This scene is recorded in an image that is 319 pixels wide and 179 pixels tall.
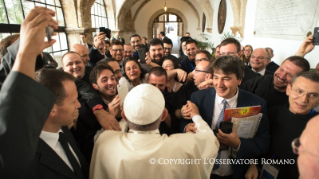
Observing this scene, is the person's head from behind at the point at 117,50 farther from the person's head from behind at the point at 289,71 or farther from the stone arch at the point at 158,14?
the stone arch at the point at 158,14

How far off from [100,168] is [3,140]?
2.12 feet

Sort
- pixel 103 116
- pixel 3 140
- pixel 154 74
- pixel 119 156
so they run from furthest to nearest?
pixel 154 74, pixel 103 116, pixel 119 156, pixel 3 140

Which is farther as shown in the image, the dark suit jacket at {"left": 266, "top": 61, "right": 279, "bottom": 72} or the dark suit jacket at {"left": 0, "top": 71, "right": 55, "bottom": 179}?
the dark suit jacket at {"left": 266, "top": 61, "right": 279, "bottom": 72}

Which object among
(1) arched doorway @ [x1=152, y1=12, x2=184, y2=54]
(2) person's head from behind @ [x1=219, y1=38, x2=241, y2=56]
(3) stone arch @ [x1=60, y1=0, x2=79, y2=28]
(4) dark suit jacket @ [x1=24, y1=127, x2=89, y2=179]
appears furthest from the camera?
(1) arched doorway @ [x1=152, y1=12, x2=184, y2=54]

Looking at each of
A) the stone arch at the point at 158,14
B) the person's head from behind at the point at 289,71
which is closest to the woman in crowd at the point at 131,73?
the person's head from behind at the point at 289,71

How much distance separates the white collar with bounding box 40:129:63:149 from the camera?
38.7 inches

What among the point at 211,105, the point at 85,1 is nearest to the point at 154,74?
the point at 211,105

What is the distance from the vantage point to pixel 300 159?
701 mm

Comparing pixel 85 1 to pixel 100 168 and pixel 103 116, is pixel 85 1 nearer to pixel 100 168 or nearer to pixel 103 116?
pixel 103 116

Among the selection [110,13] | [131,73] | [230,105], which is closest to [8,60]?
[131,73]

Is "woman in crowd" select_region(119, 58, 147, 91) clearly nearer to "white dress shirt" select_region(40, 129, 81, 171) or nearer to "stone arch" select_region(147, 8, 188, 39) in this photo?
"white dress shirt" select_region(40, 129, 81, 171)

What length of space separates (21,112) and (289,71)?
97.7 inches

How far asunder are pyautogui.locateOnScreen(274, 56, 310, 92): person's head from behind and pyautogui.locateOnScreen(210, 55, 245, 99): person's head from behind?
0.76m

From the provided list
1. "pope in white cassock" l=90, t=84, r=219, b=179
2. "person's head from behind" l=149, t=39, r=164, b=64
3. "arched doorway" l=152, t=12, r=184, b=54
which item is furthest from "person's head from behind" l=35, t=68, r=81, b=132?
"arched doorway" l=152, t=12, r=184, b=54
